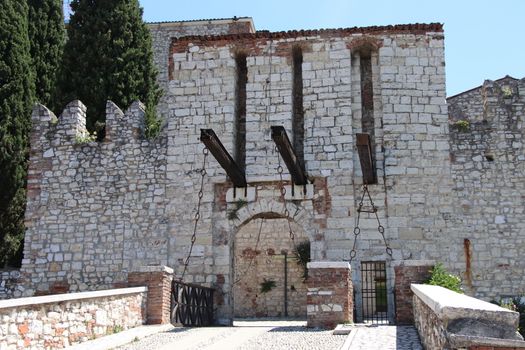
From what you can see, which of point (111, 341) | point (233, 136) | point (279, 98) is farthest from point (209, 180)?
point (111, 341)

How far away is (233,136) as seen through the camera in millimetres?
14500

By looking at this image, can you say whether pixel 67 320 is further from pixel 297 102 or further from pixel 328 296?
pixel 297 102

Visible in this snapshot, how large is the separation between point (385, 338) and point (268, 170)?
5.82 m

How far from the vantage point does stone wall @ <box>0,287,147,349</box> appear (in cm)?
687

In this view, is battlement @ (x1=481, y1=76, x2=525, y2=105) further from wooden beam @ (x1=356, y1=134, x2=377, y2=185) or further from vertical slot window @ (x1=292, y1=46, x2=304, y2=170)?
vertical slot window @ (x1=292, y1=46, x2=304, y2=170)

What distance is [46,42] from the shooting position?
19.9m

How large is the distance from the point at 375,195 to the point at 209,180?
3470mm

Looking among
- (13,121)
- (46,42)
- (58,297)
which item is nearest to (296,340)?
(58,297)

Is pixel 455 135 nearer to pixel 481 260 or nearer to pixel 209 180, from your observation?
pixel 481 260

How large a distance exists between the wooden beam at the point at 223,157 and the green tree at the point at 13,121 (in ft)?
19.4

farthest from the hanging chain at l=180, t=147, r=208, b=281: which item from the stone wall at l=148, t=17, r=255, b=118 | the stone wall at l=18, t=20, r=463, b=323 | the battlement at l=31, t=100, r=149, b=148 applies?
the stone wall at l=148, t=17, r=255, b=118

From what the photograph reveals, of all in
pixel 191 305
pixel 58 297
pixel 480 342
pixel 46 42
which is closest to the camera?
pixel 480 342

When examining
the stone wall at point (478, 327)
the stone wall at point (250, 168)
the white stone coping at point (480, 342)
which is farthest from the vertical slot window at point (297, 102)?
the white stone coping at point (480, 342)

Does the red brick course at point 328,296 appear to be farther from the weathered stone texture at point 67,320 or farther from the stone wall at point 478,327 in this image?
the stone wall at point 478,327
